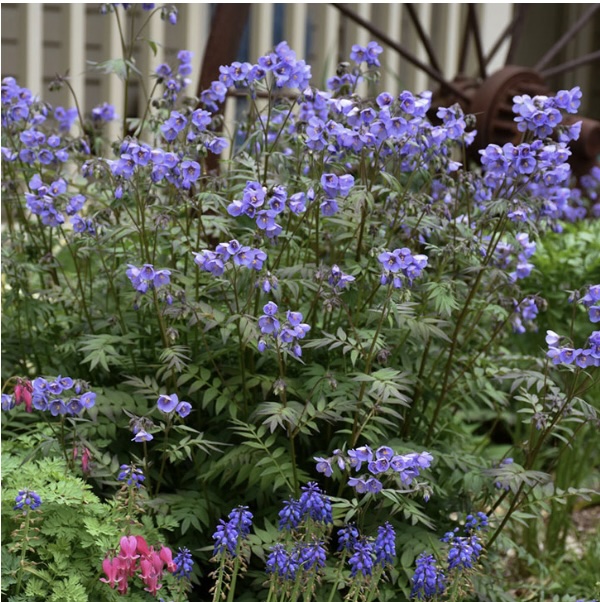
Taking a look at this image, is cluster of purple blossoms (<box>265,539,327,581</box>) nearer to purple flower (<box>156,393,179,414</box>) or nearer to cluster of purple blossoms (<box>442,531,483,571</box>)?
cluster of purple blossoms (<box>442,531,483,571</box>)

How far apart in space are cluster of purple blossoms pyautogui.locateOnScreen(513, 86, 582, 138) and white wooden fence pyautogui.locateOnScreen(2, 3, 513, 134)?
2041 millimetres

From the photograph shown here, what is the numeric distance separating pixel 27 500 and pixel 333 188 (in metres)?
0.99

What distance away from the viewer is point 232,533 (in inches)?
80.0

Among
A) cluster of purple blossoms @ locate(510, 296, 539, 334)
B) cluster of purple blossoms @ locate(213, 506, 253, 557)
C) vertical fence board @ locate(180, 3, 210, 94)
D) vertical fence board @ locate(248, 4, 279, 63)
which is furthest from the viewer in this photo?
vertical fence board @ locate(248, 4, 279, 63)

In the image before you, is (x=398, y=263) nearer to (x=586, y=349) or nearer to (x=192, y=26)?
(x=586, y=349)

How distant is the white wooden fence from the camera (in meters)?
5.04

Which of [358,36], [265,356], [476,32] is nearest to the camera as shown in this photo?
[265,356]

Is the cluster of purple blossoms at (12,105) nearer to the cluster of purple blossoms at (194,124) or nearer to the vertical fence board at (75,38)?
the cluster of purple blossoms at (194,124)

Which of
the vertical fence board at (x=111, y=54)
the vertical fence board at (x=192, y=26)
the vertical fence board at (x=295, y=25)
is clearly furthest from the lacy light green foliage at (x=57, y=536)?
the vertical fence board at (x=295, y=25)

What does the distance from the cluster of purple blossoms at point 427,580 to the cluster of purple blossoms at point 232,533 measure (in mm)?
382

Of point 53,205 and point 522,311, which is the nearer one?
point 53,205

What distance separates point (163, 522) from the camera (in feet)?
7.85

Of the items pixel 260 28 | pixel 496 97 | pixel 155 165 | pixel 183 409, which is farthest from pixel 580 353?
pixel 260 28

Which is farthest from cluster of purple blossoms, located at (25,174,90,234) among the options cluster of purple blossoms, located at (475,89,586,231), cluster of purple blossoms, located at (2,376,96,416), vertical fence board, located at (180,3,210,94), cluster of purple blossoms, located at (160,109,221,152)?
vertical fence board, located at (180,3,210,94)
